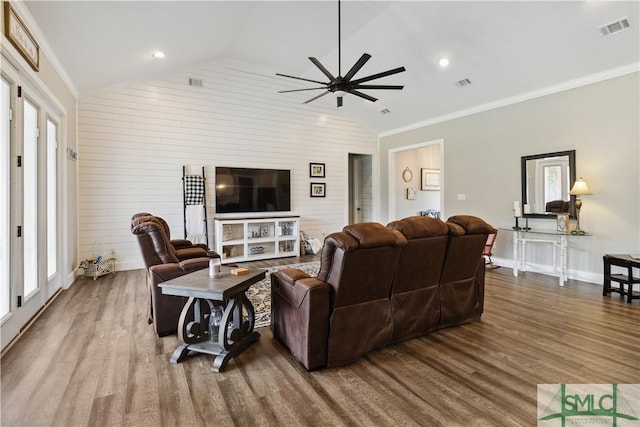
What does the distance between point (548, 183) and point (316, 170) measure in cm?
447

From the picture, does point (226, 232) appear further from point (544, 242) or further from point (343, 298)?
point (544, 242)

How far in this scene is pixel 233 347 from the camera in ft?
8.40

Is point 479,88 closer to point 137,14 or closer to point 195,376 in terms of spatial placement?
point 137,14

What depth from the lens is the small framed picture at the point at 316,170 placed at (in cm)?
769

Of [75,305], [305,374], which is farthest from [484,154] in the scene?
[75,305]

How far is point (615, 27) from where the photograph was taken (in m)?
3.87

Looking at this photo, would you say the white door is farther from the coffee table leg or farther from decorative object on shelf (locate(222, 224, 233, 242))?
decorative object on shelf (locate(222, 224, 233, 242))

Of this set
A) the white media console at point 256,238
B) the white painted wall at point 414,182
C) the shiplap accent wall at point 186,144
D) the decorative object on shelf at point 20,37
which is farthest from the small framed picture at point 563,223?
the decorative object on shelf at point 20,37

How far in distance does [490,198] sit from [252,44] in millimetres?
5126

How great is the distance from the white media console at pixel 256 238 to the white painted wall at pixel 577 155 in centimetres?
348

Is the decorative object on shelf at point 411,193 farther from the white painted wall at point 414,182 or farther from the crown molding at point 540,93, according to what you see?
the crown molding at point 540,93

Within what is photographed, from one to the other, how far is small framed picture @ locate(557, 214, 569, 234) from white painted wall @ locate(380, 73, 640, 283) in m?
0.22

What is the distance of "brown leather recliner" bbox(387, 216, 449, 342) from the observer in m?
2.69

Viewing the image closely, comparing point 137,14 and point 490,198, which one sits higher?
point 137,14
